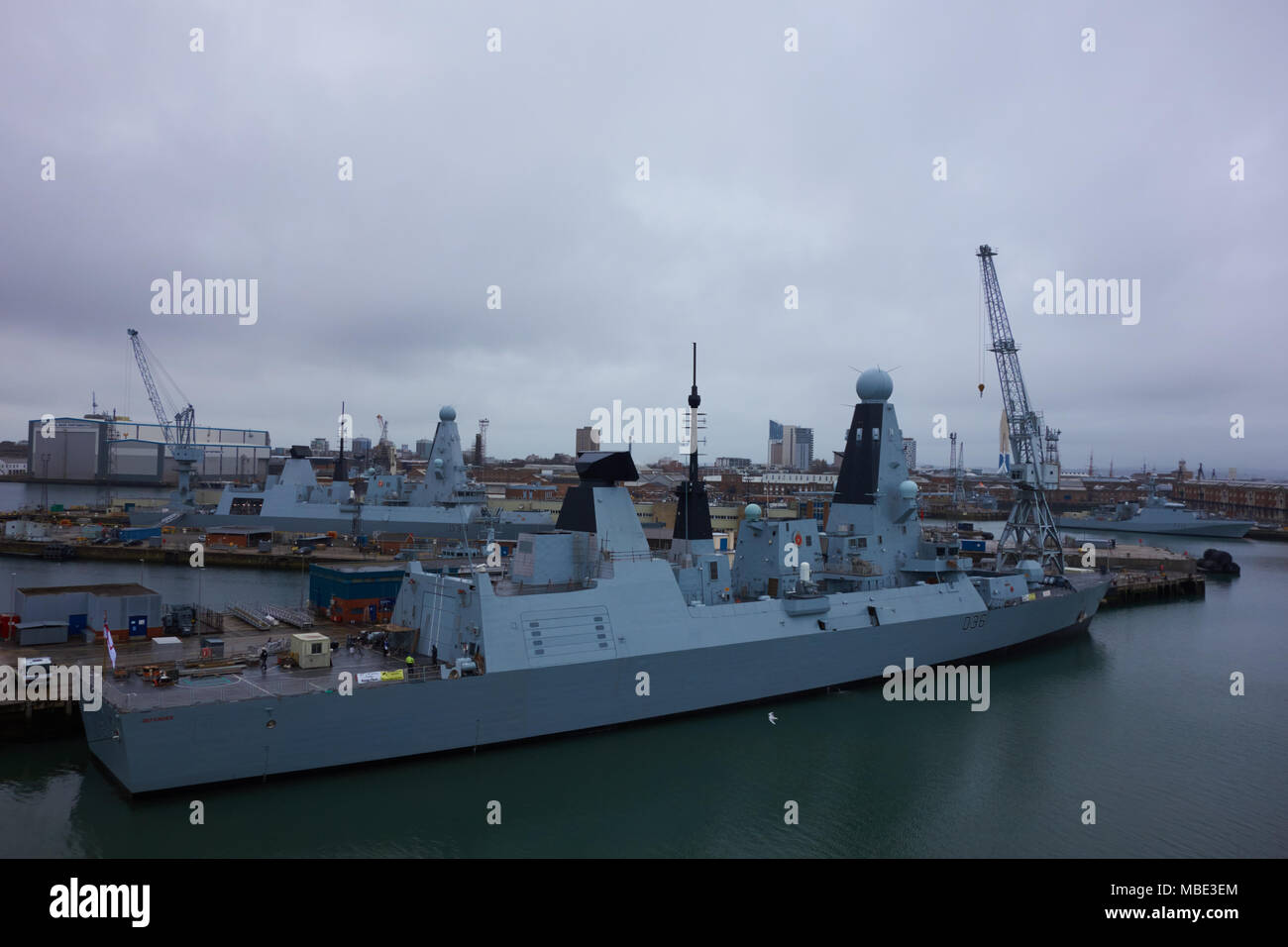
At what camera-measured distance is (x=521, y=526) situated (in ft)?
144

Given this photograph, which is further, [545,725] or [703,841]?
[545,725]

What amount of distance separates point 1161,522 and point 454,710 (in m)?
71.9

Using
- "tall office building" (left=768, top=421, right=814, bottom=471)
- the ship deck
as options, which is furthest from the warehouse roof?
"tall office building" (left=768, top=421, right=814, bottom=471)

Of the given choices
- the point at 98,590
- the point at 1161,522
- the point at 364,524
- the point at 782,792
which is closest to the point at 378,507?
the point at 364,524

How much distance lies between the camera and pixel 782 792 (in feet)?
42.7

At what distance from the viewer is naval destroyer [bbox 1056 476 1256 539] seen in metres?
64.6

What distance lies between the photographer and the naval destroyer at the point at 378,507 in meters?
41.9

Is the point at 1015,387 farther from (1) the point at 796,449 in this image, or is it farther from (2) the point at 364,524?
(1) the point at 796,449

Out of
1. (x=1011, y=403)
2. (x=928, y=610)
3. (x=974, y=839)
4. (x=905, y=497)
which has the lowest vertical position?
(x=974, y=839)

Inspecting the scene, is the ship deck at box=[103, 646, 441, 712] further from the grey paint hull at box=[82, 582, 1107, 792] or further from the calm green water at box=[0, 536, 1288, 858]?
the calm green water at box=[0, 536, 1288, 858]

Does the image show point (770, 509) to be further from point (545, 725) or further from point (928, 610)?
point (545, 725)

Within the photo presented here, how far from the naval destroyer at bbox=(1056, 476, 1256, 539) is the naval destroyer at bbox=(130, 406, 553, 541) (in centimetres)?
5282

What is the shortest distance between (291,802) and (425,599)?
15.2ft
